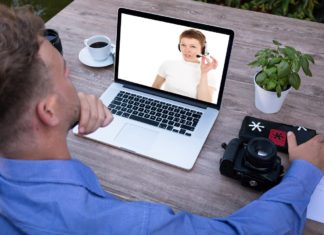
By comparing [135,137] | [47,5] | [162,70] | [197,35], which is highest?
[197,35]

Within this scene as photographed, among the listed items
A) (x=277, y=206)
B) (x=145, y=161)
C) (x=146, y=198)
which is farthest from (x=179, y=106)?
(x=277, y=206)

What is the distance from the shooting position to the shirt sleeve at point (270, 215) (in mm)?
783

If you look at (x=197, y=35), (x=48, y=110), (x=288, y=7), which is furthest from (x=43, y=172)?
(x=288, y=7)

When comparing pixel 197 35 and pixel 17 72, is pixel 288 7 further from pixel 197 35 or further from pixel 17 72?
pixel 17 72

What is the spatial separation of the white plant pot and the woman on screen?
0.13 meters

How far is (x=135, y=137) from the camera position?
1.06 m

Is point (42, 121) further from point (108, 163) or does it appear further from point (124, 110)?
point (124, 110)

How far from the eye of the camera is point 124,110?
1140 mm

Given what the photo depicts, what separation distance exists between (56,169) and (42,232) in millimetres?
118

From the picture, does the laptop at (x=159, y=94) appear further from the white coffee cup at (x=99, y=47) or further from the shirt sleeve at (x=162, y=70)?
the white coffee cup at (x=99, y=47)

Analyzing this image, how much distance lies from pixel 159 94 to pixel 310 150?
446 mm

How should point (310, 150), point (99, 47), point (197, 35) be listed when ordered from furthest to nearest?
1. point (99, 47)
2. point (197, 35)
3. point (310, 150)

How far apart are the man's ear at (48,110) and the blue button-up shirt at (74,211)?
3.3 inches

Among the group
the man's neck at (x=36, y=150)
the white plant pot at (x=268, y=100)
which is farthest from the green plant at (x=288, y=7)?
the man's neck at (x=36, y=150)
